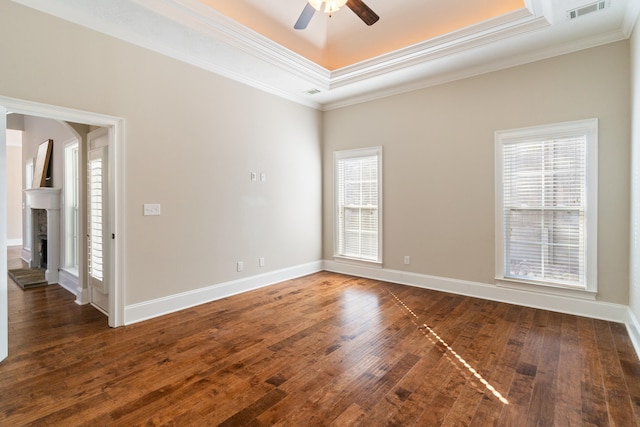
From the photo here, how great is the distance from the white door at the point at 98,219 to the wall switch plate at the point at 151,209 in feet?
1.40

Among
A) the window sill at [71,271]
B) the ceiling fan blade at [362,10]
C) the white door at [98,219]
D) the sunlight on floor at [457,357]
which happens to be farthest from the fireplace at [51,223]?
the sunlight on floor at [457,357]

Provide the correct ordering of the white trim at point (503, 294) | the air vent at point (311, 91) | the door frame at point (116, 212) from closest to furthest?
the door frame at point (116, 212)
the white trim at point (503, 294)
the air vent at point (311, 91)

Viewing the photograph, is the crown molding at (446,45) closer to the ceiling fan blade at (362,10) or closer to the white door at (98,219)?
the ceiling fan blade at (362,10)

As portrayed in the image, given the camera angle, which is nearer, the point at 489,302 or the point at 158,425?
the point at 158,425

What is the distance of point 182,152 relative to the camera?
3949 mm

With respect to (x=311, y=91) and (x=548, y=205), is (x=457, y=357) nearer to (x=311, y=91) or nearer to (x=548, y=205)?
(x=548, y=205)

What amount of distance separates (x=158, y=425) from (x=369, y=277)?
406 centimetres

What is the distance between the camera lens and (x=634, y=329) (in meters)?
2.97

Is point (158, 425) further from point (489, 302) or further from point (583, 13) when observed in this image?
point (583, 13)

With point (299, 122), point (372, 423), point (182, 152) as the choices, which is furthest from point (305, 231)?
point (372, 423)

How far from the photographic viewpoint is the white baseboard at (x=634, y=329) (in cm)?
279

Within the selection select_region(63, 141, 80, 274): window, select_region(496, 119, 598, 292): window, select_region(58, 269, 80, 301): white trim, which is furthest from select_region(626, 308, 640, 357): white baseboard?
select_region(63, 141, 80, 274): window

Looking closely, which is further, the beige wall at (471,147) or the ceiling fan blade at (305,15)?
the beige wall at (471,147)

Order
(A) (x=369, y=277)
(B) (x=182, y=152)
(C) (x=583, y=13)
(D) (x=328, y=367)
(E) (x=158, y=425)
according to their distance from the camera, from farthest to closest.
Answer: (A) (x=369, y=277)
(B) (x=182, y=152)
(C) (x=583, y=13)
(D) (x=328, y=367)
(E) (x=158, y=425)
